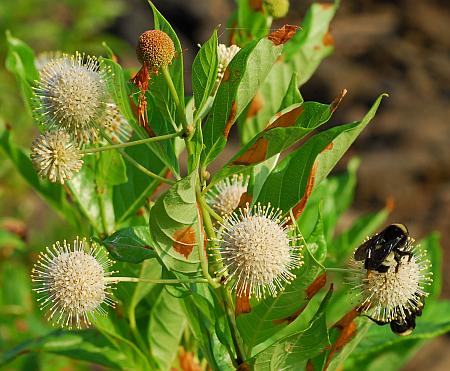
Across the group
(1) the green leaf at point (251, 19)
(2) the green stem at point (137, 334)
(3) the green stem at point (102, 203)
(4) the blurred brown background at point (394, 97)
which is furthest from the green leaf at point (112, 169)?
(4) the blurred brown background at point (394, 97)

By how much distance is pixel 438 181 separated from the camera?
5.72m

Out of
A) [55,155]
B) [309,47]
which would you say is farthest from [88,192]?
[309,47]

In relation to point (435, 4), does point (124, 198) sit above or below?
below

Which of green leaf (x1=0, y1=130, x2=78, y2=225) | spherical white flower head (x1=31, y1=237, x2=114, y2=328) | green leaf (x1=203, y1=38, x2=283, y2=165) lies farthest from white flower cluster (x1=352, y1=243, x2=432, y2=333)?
green leaf (x1=0, y1=130, x2=78, y2=225)

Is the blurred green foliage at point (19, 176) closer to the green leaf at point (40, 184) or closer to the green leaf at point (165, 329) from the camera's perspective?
the green leaf at point (40, 184)

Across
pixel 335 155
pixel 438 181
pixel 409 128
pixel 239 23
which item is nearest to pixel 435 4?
pixel 409 128

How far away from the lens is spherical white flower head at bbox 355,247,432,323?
4.14ft

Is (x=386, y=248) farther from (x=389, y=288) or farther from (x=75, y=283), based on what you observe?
(x=75, y=283)

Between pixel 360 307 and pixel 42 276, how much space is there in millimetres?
537

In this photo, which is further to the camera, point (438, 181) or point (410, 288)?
point (438, 181)

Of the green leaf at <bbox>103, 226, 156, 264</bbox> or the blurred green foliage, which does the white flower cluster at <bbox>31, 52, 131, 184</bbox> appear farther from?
the blurred green foliage

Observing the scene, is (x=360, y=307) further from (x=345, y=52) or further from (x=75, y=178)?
(x=345, y=52)

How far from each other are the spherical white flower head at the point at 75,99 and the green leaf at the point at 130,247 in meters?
0.18

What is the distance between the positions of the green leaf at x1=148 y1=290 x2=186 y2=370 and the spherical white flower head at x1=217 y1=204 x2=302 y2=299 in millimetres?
350
